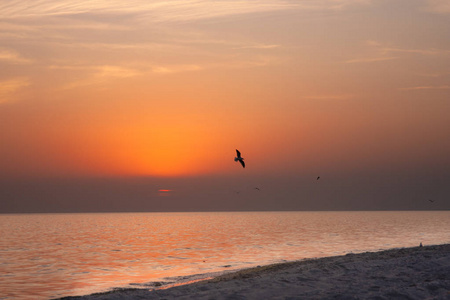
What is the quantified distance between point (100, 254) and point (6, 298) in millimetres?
25530

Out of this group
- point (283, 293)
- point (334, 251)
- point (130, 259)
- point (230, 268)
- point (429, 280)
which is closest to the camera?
point (283, 293)

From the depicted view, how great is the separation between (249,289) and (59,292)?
14.7 m

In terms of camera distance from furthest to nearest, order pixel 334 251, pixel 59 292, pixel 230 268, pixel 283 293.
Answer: pixel 334 251 → pixel 230 268 → pixel 59 292 → pixel 283 293

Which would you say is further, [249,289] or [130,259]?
[130,259]

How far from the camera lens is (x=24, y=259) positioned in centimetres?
5012

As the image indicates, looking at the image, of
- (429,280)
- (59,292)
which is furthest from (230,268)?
(429,280)

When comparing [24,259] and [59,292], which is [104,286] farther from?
[24,259]

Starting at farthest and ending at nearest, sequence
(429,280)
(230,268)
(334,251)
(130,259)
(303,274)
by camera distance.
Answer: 1. (334,251)
2. (130,259)
3. (230,268)
4. (303,274)
5. (429,280)

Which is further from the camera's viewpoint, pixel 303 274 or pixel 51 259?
pixel 51 259

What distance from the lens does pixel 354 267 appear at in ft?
88.3

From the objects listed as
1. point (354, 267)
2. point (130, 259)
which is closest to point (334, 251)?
point (130, 259)

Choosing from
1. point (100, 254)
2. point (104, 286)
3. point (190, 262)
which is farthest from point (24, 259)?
point (104, 286)

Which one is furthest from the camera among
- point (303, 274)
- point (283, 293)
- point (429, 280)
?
point (303, 274)

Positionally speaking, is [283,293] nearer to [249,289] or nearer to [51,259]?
[249,289]
